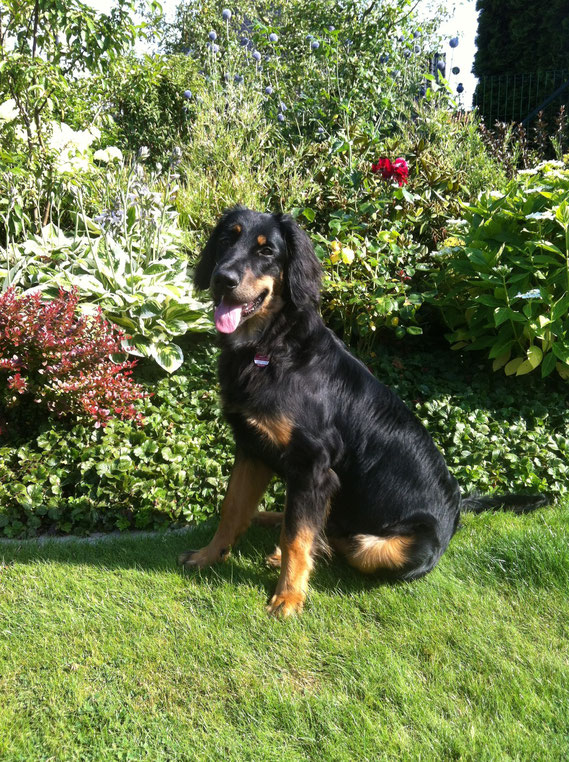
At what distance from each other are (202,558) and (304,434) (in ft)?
3.01

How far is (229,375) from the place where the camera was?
2994mm

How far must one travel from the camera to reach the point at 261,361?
2.89 m

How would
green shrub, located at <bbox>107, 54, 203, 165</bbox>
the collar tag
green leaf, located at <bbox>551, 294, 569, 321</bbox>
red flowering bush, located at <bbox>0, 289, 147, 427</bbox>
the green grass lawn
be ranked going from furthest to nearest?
green shrub, located at <bbox>107, 54, 203, 165</bbox>, green leaf, located at <bbox>551, 294, 569, 321</bbox>, red flowering bush, located at <bbox>0, 289, 147, 427</bbox>, the collar tag, the green grass lawn

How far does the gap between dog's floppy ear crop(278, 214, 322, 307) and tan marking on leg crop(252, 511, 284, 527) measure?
132 centimetres

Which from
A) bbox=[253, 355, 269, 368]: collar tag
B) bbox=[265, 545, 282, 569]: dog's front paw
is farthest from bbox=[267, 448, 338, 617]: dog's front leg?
bbox=[253, 355, 269, 368]: collar tag

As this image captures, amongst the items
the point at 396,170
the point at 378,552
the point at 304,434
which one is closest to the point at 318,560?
the point at 378,552

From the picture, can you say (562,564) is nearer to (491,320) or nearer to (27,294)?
(491,320)

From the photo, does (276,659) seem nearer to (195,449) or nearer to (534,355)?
(195,449)

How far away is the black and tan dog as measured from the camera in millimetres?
2777

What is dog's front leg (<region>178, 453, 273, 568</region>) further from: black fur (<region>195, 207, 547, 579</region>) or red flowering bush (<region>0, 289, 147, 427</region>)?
red flowering bush (<region>0, 289, 147, 427</region>)

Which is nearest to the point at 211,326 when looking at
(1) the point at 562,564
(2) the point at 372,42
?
(1) the point at 562,564

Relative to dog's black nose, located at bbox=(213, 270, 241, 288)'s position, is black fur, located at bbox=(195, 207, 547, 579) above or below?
below

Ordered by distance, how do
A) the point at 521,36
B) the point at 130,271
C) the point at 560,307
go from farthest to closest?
the point at 521,36
the point at 130,271
the point at 560,307

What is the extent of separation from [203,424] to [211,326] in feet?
3.28
